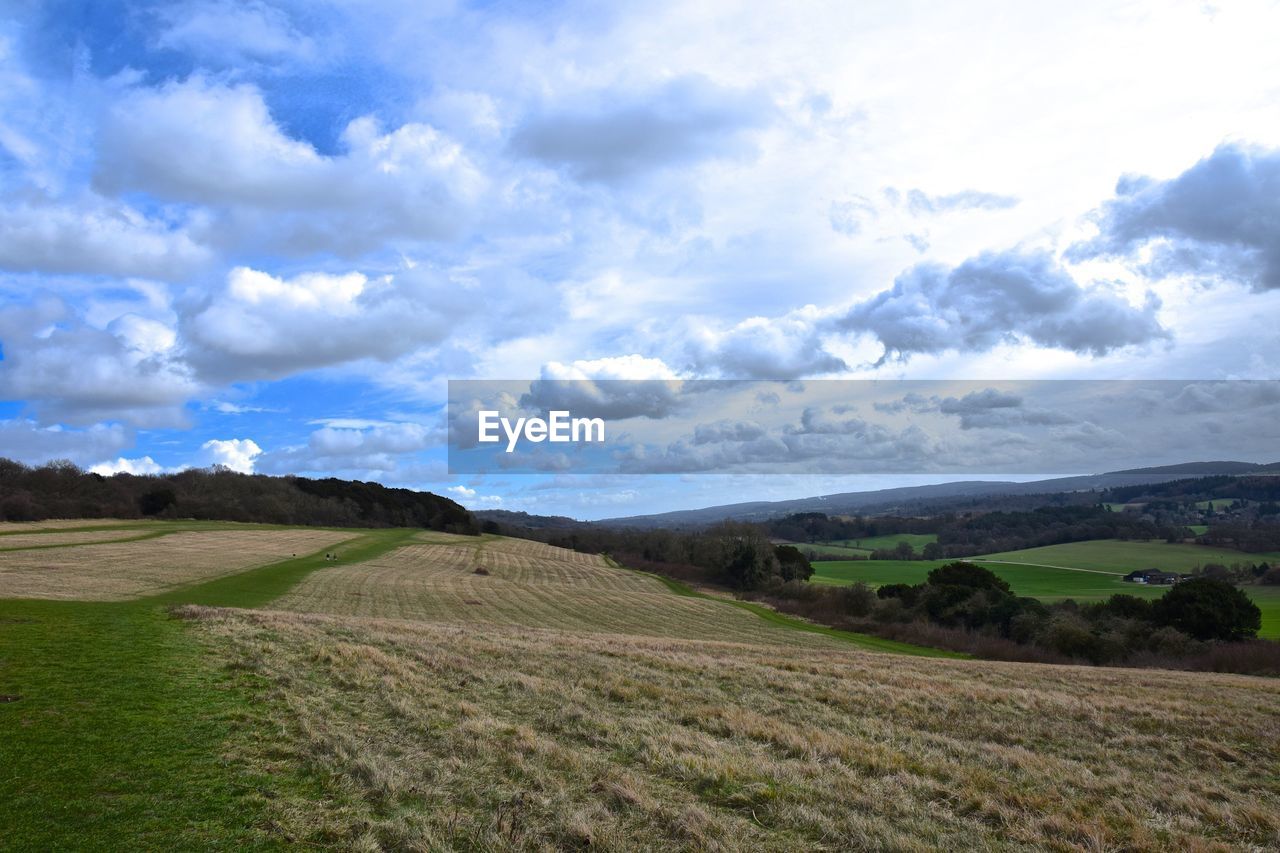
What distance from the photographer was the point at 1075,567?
323 feet

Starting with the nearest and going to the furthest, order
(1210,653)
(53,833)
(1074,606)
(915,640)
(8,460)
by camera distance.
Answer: (53,833), (1210,653), (915,640), (1074,606), (8,460)

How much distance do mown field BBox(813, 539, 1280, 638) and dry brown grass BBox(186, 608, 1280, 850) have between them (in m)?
68.0

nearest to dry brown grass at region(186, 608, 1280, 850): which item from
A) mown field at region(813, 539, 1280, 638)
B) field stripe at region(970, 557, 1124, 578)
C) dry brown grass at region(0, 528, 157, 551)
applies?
dry brown grass at region(0, 528, 157, 551)

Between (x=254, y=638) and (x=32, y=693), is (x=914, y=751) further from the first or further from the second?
(x=254, y=638)

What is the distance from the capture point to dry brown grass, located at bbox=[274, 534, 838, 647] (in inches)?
1464

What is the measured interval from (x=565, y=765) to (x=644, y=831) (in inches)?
90.3

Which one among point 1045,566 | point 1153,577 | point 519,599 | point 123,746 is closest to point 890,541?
point 1045,566

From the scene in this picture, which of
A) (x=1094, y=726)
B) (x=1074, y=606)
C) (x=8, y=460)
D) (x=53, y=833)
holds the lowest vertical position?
(x=1074, y=606)

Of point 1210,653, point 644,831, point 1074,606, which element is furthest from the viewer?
point 1074,606

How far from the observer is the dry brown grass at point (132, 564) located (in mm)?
30091

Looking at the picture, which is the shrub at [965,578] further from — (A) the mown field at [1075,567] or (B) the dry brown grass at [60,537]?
(B) the dry brown grass at [60,537]

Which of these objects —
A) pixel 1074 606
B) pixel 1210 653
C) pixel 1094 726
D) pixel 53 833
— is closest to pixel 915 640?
pixel 1210 653

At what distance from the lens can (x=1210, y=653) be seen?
43.5m

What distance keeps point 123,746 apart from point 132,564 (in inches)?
1653
